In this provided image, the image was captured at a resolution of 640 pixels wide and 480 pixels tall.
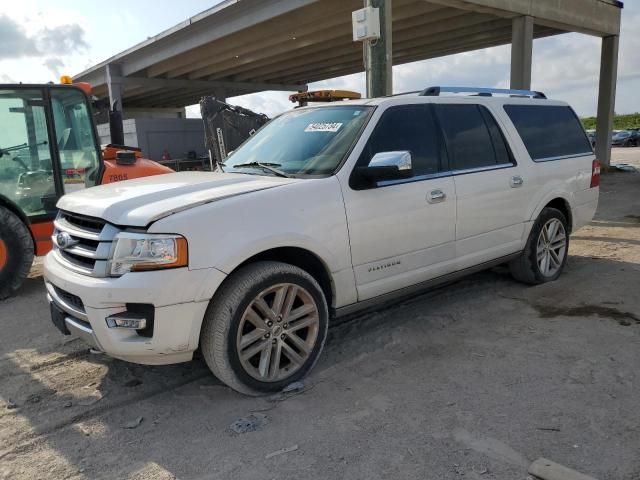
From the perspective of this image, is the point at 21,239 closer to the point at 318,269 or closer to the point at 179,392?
the point at 179,392

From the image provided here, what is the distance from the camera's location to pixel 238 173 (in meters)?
4.16

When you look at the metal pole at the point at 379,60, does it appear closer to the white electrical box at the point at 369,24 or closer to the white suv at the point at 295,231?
the white electrical box at the point at 369,24

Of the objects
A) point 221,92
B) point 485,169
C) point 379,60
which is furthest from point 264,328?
point 221,92

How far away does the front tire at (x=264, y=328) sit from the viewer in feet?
10.4

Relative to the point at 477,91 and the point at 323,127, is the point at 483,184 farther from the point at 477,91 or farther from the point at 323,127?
the point at 323,127

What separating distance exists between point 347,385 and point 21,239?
431 cm

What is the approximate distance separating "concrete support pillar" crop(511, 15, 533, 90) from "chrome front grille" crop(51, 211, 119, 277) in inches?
566

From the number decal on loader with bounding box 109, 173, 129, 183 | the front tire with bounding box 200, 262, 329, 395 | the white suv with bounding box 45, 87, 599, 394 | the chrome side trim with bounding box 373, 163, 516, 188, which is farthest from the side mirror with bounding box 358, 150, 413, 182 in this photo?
the number decal on loader with bounding box 109, 173, 129, 183

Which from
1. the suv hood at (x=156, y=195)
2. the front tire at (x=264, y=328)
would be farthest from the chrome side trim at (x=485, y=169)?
the front tire at (x=264, y=328)

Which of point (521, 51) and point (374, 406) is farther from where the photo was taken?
point (521, 51)

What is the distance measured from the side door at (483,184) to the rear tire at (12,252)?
4618 millimetres

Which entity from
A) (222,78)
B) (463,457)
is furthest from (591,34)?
(463,457)

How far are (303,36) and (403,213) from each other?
1650 cm

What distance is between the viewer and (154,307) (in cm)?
297
